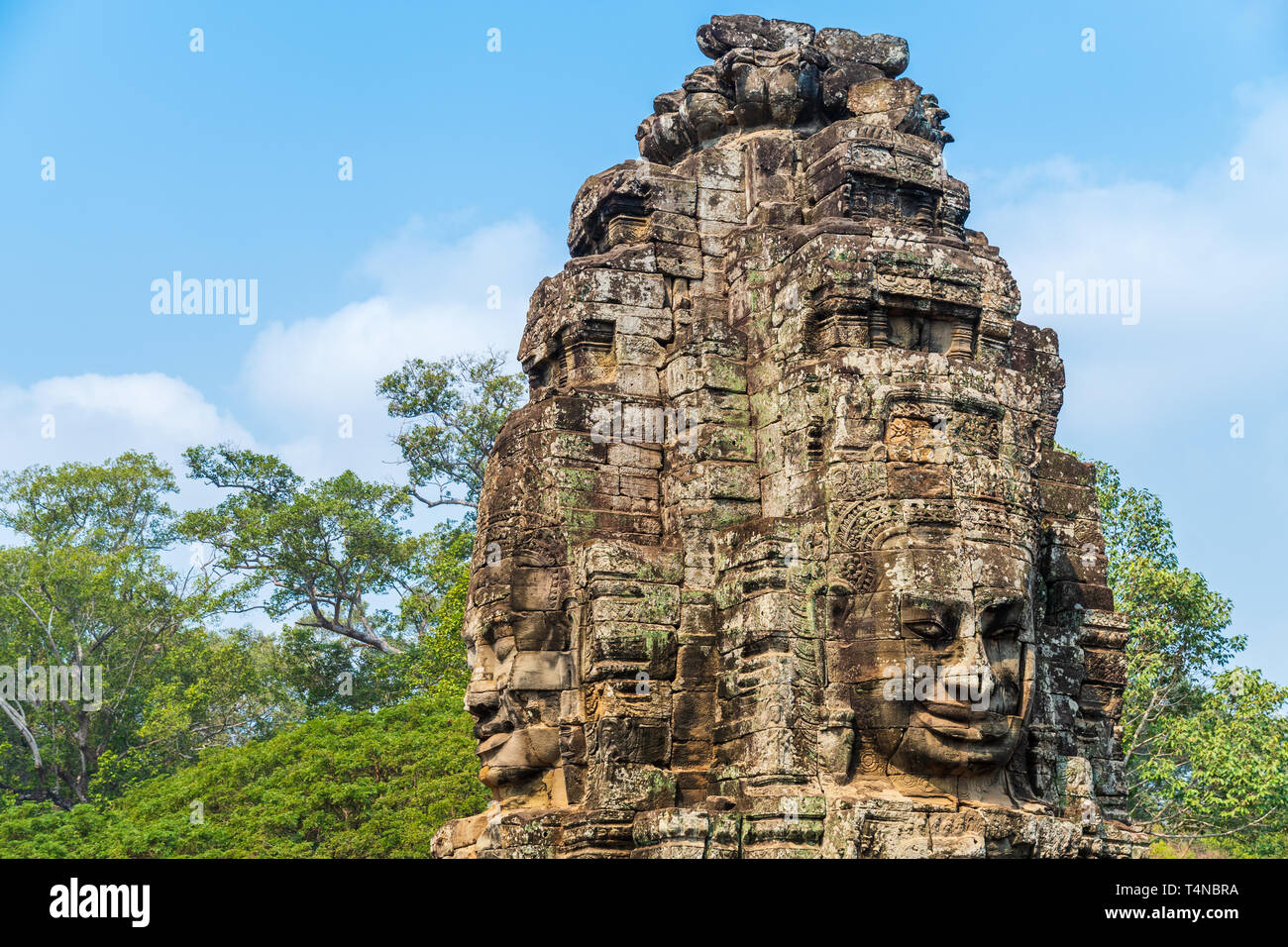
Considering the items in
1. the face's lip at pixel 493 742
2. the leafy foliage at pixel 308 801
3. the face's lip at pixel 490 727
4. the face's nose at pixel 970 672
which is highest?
the face's nose at pixel 970 672

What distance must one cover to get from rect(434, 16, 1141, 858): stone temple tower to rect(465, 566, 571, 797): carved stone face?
0.02 metres

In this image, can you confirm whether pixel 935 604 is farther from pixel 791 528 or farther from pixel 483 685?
pixel 483 685

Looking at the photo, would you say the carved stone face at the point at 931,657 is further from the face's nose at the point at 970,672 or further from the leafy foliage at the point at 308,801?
the leafy foliage at the point at 308,801

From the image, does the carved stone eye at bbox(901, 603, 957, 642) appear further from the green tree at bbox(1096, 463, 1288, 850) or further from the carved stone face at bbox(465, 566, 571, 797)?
the green tree at bbox(1096, 463, 1288, 850)

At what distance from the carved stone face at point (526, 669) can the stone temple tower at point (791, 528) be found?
0.07ft

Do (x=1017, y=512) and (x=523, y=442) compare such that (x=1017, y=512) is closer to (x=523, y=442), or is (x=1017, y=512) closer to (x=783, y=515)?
(x=783, y=515)

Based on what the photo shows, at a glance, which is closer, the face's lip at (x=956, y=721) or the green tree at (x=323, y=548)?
the face's lip at (x=956, y=721)

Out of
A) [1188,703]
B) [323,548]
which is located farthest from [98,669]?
[1188,703]

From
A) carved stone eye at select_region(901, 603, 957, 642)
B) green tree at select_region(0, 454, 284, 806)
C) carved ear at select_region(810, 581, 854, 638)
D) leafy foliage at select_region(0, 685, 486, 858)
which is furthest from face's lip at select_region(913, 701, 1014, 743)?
green tree at select_region(0, 454, 284, 806)

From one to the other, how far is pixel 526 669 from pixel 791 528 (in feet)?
7.46

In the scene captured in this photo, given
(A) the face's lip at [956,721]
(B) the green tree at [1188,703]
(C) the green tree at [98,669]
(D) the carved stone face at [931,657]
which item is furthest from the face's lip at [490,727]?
(C) the green tree at [98,669]

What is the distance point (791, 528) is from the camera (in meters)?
10.3

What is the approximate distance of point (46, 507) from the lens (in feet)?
111

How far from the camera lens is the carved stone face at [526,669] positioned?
1090 centimetres
